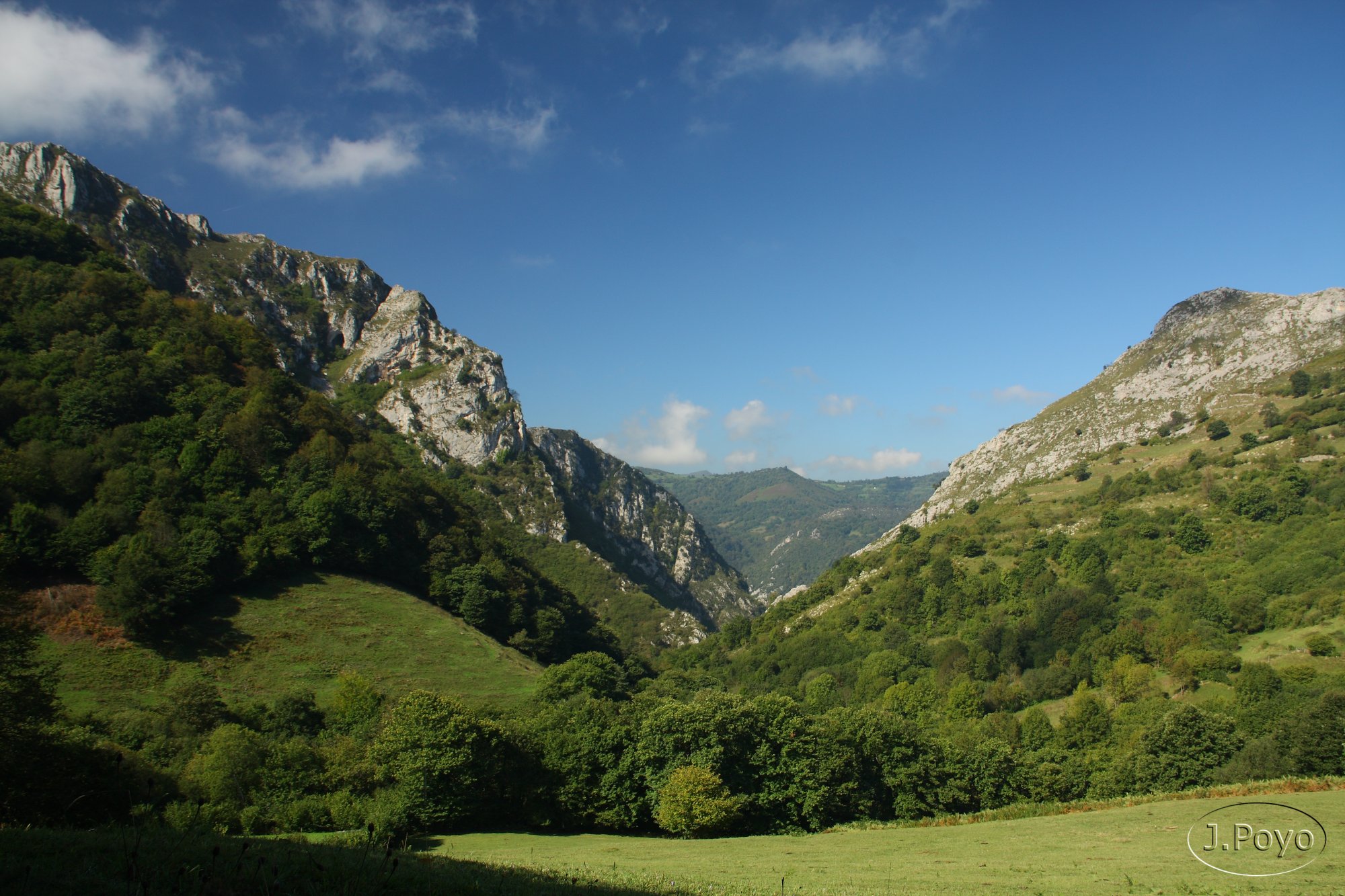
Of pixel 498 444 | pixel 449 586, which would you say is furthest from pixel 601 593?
pixel 449 586

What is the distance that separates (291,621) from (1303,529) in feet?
389

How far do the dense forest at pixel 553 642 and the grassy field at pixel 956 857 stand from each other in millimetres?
5412

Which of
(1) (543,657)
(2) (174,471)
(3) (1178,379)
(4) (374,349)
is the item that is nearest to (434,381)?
(4) (374,349)

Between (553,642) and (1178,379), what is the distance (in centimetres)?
16519

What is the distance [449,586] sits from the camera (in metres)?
78.1

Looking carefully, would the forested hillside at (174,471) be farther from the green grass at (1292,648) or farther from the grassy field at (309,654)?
the green grass at (1292,648)

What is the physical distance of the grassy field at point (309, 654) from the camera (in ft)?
145

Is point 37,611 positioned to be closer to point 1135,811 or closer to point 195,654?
point 195,654

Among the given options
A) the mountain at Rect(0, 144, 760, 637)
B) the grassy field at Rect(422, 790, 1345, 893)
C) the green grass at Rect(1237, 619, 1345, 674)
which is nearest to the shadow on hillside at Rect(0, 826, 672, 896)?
the grassy field at Rect(422, 790, 1345, 893)

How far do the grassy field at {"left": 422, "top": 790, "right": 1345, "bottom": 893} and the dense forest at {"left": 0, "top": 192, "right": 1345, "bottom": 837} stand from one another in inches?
213

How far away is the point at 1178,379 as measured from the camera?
539ft

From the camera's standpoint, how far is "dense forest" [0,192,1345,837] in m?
35.6

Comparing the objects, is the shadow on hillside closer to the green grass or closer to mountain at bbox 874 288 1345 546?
the green grass

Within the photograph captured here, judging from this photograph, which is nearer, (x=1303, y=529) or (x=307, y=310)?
(x=1303, y=529)
